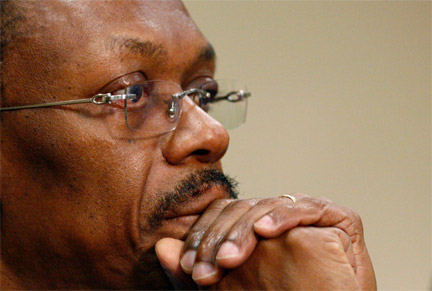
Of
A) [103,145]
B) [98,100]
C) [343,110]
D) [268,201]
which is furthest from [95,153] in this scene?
[343,110]

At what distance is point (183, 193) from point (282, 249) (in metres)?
0.35

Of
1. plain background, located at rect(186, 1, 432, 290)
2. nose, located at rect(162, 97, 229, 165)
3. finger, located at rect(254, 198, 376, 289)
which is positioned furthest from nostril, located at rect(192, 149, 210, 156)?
plain background, located at rect(186, 1, 432, 290)

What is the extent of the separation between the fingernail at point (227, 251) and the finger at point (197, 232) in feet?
0.43

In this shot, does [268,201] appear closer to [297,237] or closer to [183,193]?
[297,237]

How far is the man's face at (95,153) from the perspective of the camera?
4.05 feet

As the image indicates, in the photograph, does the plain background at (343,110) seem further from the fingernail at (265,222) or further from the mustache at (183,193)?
the fingernail at (265,222)

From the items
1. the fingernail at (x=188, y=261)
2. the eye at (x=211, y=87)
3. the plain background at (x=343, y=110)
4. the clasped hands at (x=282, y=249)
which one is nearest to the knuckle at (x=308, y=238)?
the clasped hands at (x=282, y=249)

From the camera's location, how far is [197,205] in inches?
49.2

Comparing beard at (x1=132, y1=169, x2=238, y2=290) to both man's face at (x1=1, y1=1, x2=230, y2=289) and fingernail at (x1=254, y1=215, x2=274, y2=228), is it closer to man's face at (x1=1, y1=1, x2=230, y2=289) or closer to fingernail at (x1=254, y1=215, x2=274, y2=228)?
man's face at (x1=1, y1=1, x2=230, y2=289)

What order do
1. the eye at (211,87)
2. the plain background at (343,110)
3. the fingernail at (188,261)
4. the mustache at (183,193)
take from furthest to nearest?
the plain background at (343,110)
the eye at (211,87)
the mustache at (183,193)
the fingernail at (188,261)

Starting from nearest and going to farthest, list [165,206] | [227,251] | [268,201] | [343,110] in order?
[227,251] → [268,201] → [165,206] → [343,110]

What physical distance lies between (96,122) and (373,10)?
177 cm

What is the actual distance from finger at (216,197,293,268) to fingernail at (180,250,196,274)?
0.31 feet

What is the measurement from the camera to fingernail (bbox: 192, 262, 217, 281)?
975 millimetres
